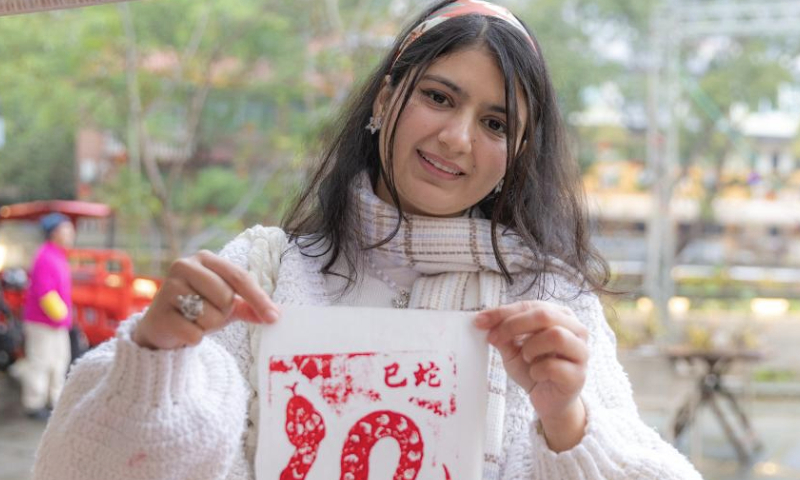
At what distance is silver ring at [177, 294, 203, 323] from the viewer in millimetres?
1095

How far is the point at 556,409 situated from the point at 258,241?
1.66ft

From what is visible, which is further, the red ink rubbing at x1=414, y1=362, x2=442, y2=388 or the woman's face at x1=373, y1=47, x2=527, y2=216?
the woman's face at x1=373, y1=47, x2=527, y2=216

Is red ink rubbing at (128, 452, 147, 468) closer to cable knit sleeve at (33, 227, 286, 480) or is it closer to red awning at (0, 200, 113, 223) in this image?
cable knit sleeve at (33, 227, 286, 480)

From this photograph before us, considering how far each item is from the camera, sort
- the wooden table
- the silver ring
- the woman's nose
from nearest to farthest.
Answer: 1. the silver ring
2. the woman's nose
3. the wooden table

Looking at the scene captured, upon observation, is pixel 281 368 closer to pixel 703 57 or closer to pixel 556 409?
pixel 556 409

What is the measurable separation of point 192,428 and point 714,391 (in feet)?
20.0

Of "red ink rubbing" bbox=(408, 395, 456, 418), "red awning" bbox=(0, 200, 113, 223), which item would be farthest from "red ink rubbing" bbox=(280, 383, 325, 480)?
"red awning" bbox=(0, 200, 113, 223)

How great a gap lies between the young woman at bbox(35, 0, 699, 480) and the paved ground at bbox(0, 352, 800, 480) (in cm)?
445

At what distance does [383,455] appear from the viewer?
3.82ft

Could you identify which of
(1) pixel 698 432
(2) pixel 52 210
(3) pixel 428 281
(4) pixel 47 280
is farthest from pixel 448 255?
(2) pixel 52 210

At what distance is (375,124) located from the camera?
1487mm

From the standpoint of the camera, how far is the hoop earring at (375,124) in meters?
1.47

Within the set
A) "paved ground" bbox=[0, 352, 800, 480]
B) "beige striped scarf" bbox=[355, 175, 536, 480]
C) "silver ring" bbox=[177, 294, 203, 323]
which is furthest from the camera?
"paved ground" bbox=[0, 352, 800, 480]

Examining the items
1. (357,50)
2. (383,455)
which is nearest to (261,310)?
(383,455)
